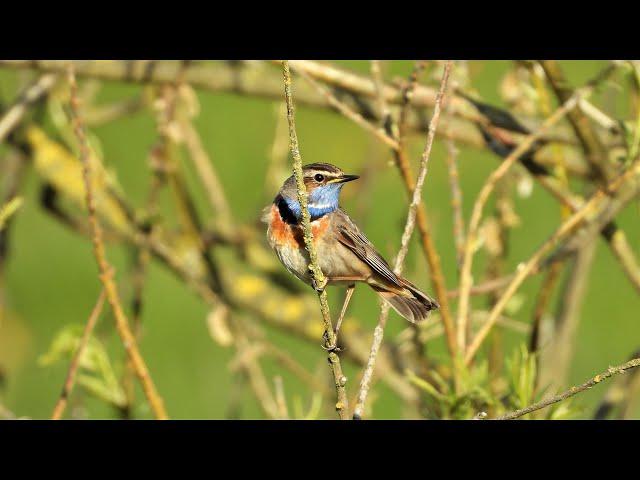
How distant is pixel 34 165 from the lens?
539cm

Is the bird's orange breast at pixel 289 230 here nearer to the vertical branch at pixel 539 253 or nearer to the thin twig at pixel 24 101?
the vertical branch at pixel 539 253

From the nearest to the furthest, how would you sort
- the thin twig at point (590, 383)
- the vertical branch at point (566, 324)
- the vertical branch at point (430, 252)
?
the thin twig at point (590, 383) < the vertical branch at point (430, 252) < the vertical branch at point (566, 324)

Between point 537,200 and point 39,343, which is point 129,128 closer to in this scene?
point 39,343

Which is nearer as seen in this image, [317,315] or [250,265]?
[317,315]

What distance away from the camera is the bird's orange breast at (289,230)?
370cm

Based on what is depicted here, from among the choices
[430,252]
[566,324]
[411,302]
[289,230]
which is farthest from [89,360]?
[566,324]

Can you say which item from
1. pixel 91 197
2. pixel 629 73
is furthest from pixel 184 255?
pixel 629 73

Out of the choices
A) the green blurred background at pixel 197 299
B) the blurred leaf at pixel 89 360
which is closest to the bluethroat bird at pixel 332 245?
the blurred leaf at pixel 89 360

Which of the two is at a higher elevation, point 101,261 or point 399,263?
point 101,261

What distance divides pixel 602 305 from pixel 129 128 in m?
4.60

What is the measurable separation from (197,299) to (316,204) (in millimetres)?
4435

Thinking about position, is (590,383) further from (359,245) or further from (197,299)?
(197,299)

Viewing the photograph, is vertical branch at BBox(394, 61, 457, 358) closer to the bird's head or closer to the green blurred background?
the bird's head

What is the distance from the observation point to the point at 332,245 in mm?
4027
